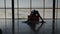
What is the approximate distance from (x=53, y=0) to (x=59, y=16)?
6.07 feet

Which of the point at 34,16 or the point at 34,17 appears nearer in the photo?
Result: the point at 34,16

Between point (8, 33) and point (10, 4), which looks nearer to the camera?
point (8, 33)

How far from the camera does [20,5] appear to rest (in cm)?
1479

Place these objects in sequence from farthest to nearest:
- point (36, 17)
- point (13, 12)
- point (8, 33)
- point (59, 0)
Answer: point (59, 0) < point (13, 12) < point (36, 17) < point (8, 33)

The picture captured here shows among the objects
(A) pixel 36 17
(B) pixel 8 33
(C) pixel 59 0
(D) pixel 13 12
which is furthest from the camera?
(C) pixel 59 0

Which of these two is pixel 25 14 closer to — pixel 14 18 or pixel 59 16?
pixel 14 18

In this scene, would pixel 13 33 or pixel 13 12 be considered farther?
pixel 13 12

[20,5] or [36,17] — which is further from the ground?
[20,5]

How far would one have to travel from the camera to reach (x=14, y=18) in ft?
46.7

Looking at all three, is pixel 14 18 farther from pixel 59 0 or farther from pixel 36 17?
pixel 59 0

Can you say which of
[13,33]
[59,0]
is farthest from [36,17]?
[13,33]

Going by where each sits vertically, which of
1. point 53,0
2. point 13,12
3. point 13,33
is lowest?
point 13,33

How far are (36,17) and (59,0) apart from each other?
3488 mm

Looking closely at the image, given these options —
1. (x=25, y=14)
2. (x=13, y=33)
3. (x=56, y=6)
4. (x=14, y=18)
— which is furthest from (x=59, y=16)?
(x=13, y=33)
